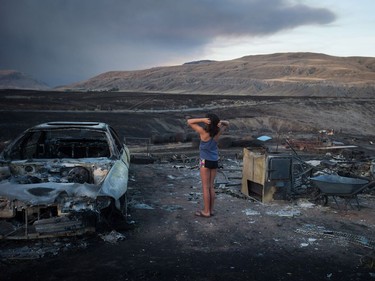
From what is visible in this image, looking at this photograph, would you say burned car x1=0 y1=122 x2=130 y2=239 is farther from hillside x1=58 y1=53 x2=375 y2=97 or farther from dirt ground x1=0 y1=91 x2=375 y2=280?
hillside x1=58 y1=53 x2=375 y2=97

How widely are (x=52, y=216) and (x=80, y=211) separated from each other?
44 cm

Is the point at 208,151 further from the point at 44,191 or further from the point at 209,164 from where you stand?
the point at 44,191

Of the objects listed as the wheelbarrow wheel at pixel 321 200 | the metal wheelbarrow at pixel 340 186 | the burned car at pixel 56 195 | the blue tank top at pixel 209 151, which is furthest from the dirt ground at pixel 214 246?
the blue tank top at pixel 209 151

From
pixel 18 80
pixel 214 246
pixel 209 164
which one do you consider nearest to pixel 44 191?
pixel 214 246

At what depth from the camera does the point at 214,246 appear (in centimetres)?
545

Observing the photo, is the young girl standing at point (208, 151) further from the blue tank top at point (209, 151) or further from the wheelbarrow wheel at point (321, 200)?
the wheelbarrow wheel at point (321, 200)

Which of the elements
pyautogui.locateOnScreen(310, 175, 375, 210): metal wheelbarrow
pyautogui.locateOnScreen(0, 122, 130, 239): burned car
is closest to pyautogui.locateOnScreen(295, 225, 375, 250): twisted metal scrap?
pyautogui.locateOnScreen(310, 175, 375, 210): metal wheelbarrow

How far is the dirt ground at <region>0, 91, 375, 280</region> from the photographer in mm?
4582

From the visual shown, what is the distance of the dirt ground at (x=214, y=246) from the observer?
4.58 metres

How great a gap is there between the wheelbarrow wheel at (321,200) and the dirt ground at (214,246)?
12 cm

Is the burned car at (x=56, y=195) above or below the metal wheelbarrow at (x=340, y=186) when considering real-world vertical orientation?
above

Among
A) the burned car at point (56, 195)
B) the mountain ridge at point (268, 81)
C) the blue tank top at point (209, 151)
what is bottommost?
the burned car at point (56, 195)

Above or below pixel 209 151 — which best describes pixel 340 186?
below

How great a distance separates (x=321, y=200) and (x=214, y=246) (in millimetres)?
3550
